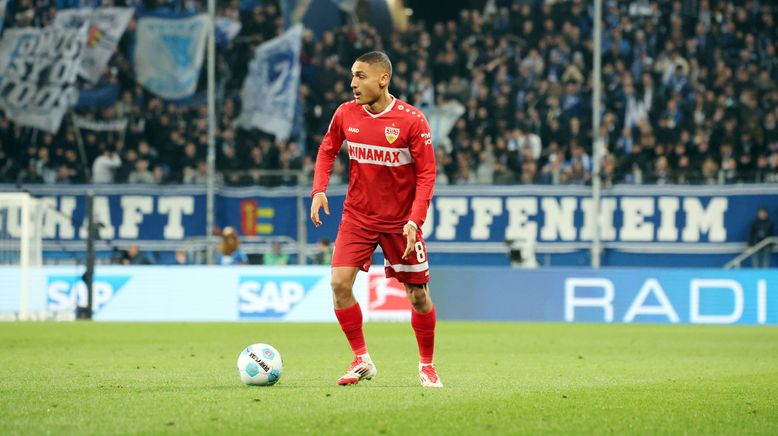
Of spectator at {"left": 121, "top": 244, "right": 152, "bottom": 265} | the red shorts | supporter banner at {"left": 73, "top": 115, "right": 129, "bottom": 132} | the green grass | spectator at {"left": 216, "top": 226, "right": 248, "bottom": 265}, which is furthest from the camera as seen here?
supporter banner at {"left": 73, "top": 115, "right": 129, "bottom": 132}

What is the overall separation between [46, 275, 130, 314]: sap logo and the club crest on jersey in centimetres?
1489

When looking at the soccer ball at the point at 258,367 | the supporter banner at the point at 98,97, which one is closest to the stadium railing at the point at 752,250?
the supporter banner at the point at 98,97

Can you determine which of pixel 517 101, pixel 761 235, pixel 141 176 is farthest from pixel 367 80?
pixel 517 101

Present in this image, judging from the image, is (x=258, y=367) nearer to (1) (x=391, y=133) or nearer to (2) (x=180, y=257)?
(1) (x=391, y=133)

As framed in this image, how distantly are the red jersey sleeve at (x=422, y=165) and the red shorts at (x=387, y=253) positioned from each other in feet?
0.73

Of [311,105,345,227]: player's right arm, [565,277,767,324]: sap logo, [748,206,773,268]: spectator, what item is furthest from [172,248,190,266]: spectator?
[311,105,345,227]: player's right arm

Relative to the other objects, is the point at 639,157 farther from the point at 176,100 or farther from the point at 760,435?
the point at 760,435

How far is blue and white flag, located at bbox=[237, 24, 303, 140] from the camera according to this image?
26188mm

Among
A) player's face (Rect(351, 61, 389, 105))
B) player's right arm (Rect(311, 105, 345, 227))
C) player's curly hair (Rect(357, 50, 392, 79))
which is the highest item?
player's curly hair (Rect(357, 50, 392, 79))

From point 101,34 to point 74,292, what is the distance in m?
5.93

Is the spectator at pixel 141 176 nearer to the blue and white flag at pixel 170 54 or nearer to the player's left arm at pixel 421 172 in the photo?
the blue and white flag at pixel 170 54

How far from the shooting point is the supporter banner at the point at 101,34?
26.7 metres

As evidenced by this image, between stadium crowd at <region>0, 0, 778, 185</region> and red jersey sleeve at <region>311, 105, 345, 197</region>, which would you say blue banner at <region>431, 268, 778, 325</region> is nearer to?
stadium crowd at <region>0, 0, 778, 185</region>

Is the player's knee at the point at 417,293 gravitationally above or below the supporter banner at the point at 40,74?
below
